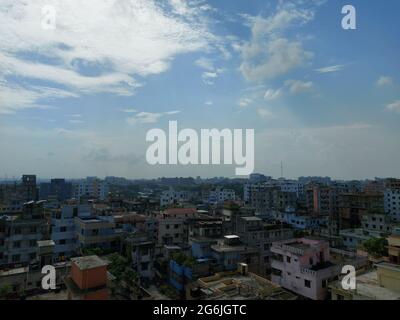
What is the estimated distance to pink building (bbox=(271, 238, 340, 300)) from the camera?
13.0 metres

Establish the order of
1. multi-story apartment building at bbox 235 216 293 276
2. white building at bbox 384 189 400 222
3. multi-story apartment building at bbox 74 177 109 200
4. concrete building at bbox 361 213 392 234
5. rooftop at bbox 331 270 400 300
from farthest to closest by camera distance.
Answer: multi-story apartment building at bbox 74 177 109 200, white building at bbox 384 189 400 222, concrete building at bbox 361 213 392 234, multi-story apartment building at bbox 235 216 293 276, rooftop at bbox 331 270 400 300

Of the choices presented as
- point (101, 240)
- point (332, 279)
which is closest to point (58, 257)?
point (101, 240)

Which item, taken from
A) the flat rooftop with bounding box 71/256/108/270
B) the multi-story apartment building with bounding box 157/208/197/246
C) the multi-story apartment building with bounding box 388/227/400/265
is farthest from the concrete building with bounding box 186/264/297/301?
the multi-story apartment building with bounding box 157/208/197/246

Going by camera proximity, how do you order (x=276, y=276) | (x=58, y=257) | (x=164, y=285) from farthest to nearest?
A: (x=58, y=257) < (x=164, y=285) < (x=276, y=276)

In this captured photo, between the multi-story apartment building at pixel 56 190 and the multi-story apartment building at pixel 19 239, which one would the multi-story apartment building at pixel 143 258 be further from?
the multi-story apartment building at pixel 56 190

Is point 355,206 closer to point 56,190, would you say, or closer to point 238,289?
point 238,289

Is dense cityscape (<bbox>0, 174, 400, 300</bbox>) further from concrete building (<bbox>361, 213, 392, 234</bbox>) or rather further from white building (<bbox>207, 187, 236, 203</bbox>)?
white building (<bbox>207, 187, 236, 203</bbox>)

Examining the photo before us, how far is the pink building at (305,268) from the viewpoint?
1298 centimetres

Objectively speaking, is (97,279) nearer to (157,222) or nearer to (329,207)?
(157,222)

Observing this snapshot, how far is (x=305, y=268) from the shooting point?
1341cm

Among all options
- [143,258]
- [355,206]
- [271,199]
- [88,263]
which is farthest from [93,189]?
[88,263]

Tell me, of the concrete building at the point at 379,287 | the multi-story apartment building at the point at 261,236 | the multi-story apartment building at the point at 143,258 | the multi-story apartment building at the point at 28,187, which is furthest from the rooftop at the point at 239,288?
the multi-story apartment building at the point at 28,187
